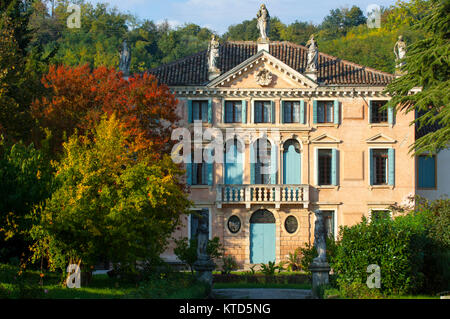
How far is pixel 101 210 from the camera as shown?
2394 cm

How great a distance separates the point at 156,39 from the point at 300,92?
50.0 m

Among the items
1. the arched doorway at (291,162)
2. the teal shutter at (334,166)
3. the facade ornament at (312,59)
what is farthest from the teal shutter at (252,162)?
the facade ornament at (312,59)

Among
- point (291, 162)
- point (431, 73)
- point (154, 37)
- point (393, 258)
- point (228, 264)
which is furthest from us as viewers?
point (154, 37)

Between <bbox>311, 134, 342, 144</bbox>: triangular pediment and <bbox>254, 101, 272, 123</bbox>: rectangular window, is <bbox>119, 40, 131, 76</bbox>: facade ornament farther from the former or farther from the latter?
<bbox>311, 134, 342, 144</bbox>: triangular pediment

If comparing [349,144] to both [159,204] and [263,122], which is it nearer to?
[263,122]

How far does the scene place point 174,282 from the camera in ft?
74.7

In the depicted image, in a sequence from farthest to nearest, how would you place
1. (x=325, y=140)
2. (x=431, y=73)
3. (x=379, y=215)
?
(x=325, y=140)
(x=379, y=215)
(x=431, y=73)

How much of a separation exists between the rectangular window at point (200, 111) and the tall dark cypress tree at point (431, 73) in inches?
593

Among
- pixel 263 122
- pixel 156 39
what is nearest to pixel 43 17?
pixel 156 39

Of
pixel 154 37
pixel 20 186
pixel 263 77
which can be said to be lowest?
pixel 20 186

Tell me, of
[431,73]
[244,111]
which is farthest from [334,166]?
[431,73]

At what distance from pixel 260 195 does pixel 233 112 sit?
5.06m

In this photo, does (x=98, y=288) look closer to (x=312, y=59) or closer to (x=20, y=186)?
(x=20, y=186)

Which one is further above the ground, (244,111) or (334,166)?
(244,111)
